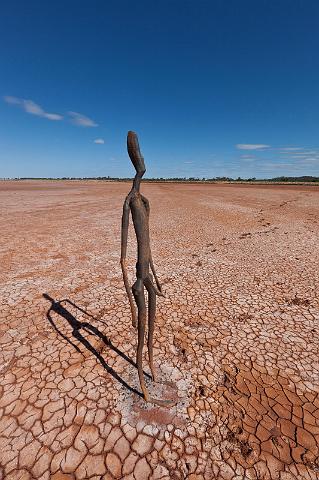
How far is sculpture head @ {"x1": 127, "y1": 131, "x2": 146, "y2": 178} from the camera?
2461 mm

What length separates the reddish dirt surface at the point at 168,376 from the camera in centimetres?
256

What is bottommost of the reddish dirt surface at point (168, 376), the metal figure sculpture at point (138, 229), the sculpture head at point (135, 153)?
the reddish dirt surface at point (168, 376)

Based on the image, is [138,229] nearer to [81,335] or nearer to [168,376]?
[168,376]

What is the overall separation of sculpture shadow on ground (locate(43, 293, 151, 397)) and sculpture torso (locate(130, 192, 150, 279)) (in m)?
1.90

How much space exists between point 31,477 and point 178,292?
4.29m

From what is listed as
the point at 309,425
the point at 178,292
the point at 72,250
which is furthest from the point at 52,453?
the point at 72,250

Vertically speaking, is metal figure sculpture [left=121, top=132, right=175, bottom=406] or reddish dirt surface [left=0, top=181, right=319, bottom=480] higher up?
metal figure sculpture [left=121, top=132, right=175, bottom=406]

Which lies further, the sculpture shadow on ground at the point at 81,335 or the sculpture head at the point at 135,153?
the sculpture shadow on ground at the point at 81,335

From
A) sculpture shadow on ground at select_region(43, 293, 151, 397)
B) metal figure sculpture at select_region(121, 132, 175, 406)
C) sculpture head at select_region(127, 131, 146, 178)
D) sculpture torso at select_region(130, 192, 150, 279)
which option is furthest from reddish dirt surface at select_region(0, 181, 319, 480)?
sculpture head at select_region(127, 131, 146, 178)

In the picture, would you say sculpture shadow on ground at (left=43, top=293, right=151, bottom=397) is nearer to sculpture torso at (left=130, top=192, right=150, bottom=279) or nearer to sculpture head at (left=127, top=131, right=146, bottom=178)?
sculpture torso at (left=130, top=192, right=150, bottom=279)

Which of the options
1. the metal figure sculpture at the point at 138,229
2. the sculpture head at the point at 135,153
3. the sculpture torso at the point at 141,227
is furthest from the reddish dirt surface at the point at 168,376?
the sculpture head at the point at 135,153

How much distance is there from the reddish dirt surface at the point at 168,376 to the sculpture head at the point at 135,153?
2.95 metres

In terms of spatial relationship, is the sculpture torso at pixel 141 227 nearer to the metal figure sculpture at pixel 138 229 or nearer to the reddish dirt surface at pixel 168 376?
the metal figure sculpture at pixel 138 229

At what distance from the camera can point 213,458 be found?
8.38ft
